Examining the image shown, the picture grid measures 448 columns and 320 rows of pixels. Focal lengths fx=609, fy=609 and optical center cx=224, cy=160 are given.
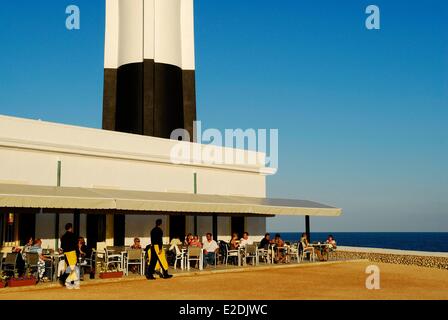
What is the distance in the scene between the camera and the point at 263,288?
11523 millimetres

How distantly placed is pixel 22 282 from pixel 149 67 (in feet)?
37.9

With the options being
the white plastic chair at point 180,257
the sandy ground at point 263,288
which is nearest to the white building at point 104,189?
the white plastic chair at point 180,257

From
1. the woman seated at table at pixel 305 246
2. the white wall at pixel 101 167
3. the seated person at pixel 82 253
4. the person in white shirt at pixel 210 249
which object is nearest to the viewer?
Result: the seated person at pixel 82 253

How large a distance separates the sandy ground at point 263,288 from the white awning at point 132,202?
73.0 inches

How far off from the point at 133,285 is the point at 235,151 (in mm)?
10378

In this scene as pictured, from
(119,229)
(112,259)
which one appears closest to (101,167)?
(119,229)

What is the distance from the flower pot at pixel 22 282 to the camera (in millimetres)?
11359

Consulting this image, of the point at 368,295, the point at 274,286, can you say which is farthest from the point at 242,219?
the point at 368,295

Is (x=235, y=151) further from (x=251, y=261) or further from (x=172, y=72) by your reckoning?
(x=251, y=261)

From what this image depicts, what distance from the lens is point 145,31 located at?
71.7 feet

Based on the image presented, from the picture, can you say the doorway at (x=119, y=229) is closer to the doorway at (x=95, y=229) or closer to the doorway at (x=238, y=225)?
the doorway at (x=95, y=229)

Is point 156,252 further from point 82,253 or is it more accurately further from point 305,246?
point 305,246

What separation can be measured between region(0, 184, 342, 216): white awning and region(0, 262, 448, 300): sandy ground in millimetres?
1854

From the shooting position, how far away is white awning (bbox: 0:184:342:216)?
1257cm
